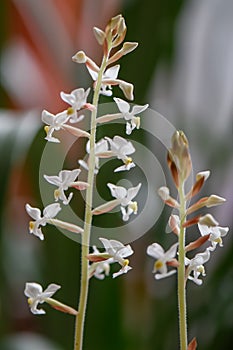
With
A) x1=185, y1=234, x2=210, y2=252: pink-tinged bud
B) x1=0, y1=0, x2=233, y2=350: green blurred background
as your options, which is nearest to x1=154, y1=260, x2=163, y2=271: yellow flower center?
x1=185, y1=234, x2=210, y2=252: pink-tinged bud

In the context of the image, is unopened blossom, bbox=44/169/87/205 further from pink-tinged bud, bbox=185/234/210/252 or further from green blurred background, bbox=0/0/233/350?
green blurred background, bbox=0/0/233/350

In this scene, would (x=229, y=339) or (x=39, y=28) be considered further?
(x=39, y=28)

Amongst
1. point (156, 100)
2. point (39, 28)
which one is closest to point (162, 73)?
point (156, 100)

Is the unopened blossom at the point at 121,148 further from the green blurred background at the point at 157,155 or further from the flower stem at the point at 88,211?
the green blurred background at the point at 157,155

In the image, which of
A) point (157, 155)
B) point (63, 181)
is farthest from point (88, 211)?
point (157, 155)

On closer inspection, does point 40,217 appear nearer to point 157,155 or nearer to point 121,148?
point 121,148

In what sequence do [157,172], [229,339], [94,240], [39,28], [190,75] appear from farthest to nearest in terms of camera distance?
[190,75] → [39,28] → [157,172] → [229,339] → [94,240]

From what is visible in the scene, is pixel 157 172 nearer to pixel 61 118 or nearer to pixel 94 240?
pixel 94 240

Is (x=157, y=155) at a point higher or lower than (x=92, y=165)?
higher

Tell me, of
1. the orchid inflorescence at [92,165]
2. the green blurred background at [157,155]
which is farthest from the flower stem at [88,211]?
the green blurred background at [157,155]
